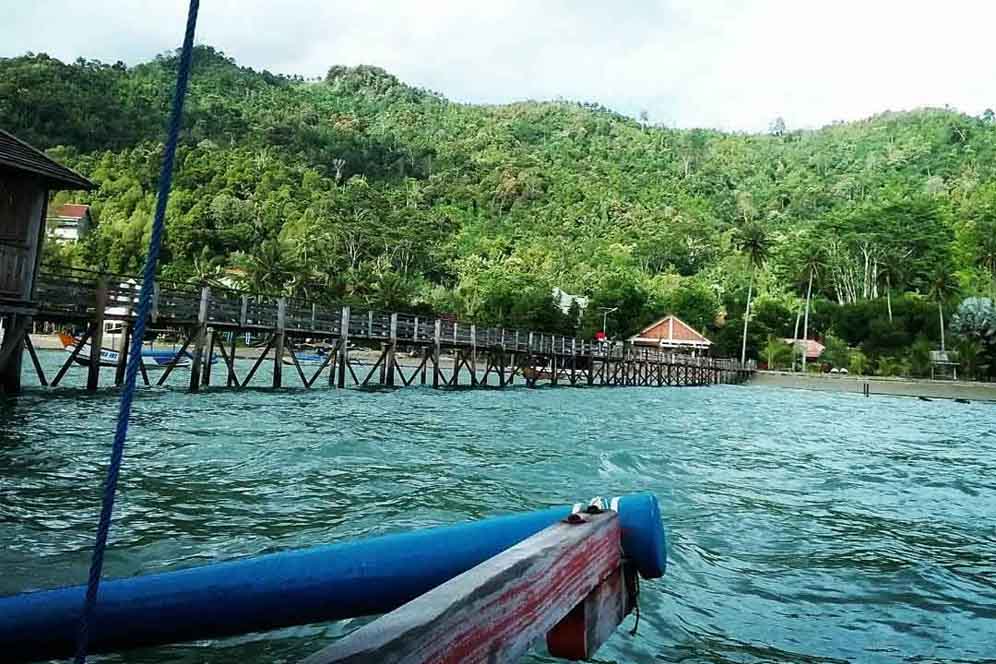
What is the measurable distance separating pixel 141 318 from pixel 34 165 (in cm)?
1680

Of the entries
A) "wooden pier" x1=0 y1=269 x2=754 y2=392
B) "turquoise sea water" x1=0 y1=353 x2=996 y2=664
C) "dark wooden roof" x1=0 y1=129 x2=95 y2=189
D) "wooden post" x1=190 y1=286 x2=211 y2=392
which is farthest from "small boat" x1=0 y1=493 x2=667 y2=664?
"wooden post" x1=190 y1=286 x2=211 y2=392

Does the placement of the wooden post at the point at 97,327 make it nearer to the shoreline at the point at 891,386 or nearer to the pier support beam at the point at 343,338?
the pier support beam at the point at 343,338

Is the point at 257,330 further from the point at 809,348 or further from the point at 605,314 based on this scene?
the point at 809,348

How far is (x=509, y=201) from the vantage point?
127m

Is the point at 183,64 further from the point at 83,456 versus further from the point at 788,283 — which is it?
the point at 788,283

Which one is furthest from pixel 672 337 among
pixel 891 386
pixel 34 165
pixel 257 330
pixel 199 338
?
pixel 34 165

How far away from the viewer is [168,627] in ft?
7.50

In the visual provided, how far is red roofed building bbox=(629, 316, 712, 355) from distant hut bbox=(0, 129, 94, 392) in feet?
188

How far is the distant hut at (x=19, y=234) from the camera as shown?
15680 millimetres

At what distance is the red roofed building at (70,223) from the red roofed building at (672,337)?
56.1 m

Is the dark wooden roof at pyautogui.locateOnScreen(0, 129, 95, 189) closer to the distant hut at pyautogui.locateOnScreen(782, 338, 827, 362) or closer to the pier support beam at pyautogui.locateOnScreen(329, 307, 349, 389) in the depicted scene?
the pier support beam at pyautogui.locateOnScreen(329, 307, 349, 389)

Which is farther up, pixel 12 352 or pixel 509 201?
pixel 509 201

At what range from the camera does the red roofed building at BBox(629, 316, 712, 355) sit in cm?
6994

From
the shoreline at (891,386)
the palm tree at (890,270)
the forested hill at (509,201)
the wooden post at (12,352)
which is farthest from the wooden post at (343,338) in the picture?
the palm tree at (890,270)
